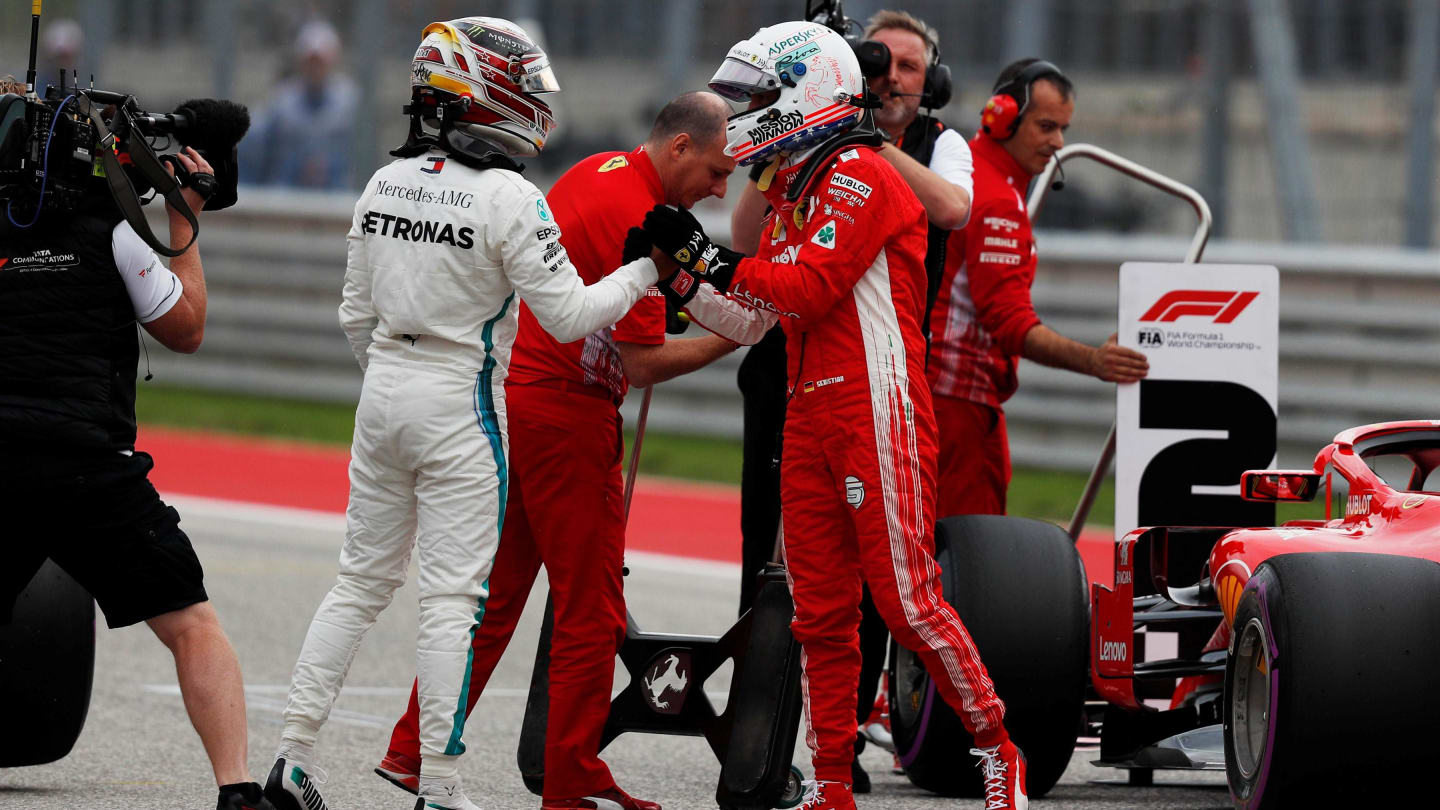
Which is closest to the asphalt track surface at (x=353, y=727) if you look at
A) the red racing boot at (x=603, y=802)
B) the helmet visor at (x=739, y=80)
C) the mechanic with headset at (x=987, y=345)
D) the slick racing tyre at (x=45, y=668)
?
the slick racing tyre at (x=45, y=668)

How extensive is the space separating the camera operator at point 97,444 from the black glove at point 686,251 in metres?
1.15

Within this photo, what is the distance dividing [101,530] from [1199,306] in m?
3.51

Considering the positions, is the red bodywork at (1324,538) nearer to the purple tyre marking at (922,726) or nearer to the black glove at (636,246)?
the purple tyre marking at (922,726)

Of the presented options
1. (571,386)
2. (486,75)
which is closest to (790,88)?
(486,75)

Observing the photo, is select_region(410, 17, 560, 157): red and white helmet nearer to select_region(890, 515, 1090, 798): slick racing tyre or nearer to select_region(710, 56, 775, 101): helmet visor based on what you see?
select_region(710, 56, 775, 101): helmet visor

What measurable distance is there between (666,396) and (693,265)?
346 inches

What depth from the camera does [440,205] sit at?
16.9ft

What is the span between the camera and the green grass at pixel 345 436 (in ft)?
39.9

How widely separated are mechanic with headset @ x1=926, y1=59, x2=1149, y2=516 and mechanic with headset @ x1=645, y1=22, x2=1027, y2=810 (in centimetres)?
142

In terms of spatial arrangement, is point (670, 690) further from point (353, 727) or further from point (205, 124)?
point (205, 124)

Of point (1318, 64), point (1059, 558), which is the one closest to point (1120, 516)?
point (1059, 558)

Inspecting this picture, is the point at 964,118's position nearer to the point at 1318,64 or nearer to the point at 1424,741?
the point at 1318,64

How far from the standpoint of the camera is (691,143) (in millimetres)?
5648

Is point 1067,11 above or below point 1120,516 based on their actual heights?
above
